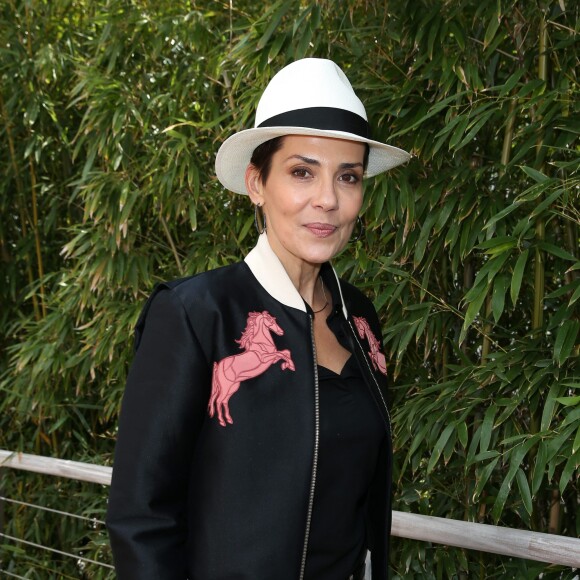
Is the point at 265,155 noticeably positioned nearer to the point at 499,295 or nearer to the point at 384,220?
the point at 499,295

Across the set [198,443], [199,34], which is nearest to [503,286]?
[198,443]

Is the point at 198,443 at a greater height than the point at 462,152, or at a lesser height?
lesser

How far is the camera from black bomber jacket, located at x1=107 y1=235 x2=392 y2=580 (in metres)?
1.26

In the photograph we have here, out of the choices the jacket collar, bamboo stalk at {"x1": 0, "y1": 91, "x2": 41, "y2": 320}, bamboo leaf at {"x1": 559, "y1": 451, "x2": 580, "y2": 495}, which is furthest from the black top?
bamboo stalk at {"x1": 0, "y1": 91, "x2": 41, "y2": 320}

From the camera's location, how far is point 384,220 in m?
2.69

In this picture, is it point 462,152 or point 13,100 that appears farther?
point 13,100

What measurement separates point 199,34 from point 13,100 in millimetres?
1031

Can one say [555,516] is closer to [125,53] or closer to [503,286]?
[503,286]

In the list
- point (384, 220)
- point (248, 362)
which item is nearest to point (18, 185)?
point (384, 220)

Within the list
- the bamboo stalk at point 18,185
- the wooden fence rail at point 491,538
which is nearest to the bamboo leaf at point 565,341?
the wooden fence rail at point 491,538

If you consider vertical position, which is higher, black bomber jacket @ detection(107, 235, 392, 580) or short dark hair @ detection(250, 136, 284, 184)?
short dark hair @ detection(250, 136, 284, 184)

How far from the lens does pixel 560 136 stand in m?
2.39

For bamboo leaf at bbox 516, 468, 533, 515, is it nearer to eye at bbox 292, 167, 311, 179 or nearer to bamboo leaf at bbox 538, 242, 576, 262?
bamboo leaf at bbox 538, 242, 576, 262

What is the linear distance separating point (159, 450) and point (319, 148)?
503 mm
